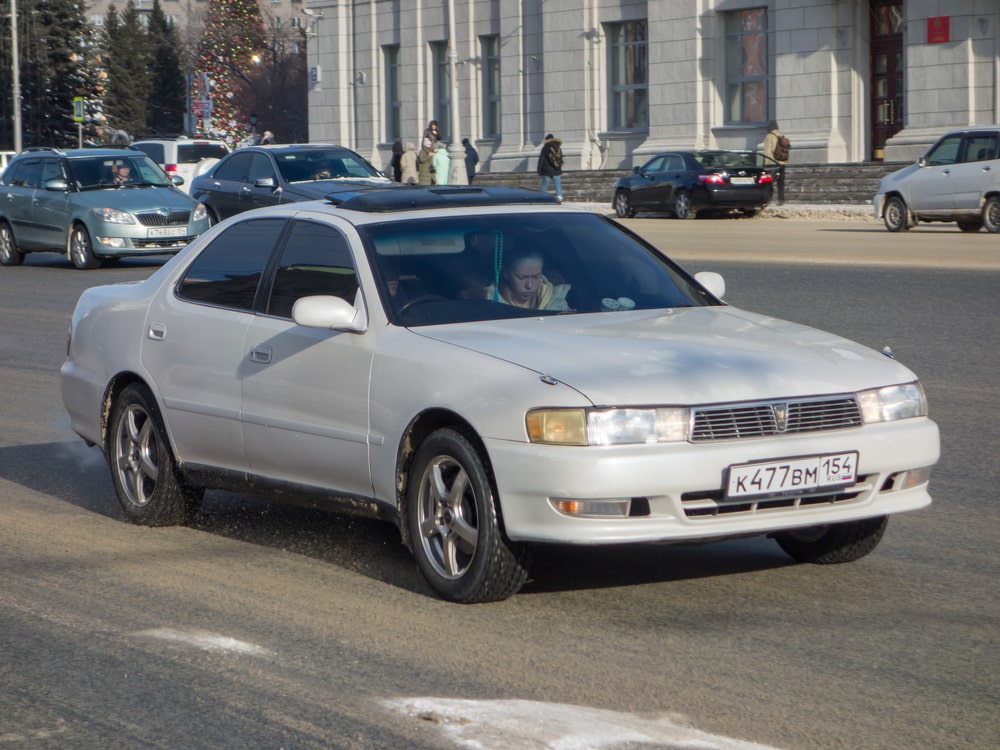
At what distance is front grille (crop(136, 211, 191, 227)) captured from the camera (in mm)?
24375

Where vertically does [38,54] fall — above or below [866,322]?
above

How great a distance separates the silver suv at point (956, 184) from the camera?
26734mm

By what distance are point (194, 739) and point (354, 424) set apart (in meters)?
2.07

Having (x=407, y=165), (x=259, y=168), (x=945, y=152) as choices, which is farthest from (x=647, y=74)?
(x=259, y=168)

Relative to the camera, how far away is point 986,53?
121 feet

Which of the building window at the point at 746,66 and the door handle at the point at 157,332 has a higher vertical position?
the building window at the point at 746,66

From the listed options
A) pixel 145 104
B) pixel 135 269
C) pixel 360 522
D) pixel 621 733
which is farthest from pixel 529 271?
pixel 145 104

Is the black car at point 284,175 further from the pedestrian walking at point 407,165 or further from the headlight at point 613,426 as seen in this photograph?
the headlight at point 613,426

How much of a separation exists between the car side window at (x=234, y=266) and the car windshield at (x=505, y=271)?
66 cm

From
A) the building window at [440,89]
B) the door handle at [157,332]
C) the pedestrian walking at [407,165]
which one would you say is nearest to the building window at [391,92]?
the building window at [440,89]

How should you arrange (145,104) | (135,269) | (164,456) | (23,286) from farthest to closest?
(145,104), (135,269), (23,286), (164,456)

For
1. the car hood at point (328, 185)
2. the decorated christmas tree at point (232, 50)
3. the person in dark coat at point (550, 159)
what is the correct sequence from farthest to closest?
1. the decorated christmas tree at point (232, 50)
2. the person in dark coat at point (550, 159)
3. the car hood at point (328, 185)

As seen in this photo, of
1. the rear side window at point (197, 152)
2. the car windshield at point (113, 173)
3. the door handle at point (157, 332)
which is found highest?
the rear side window at point (197, 152)

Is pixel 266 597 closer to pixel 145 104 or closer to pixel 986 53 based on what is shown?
pixel 986 53
